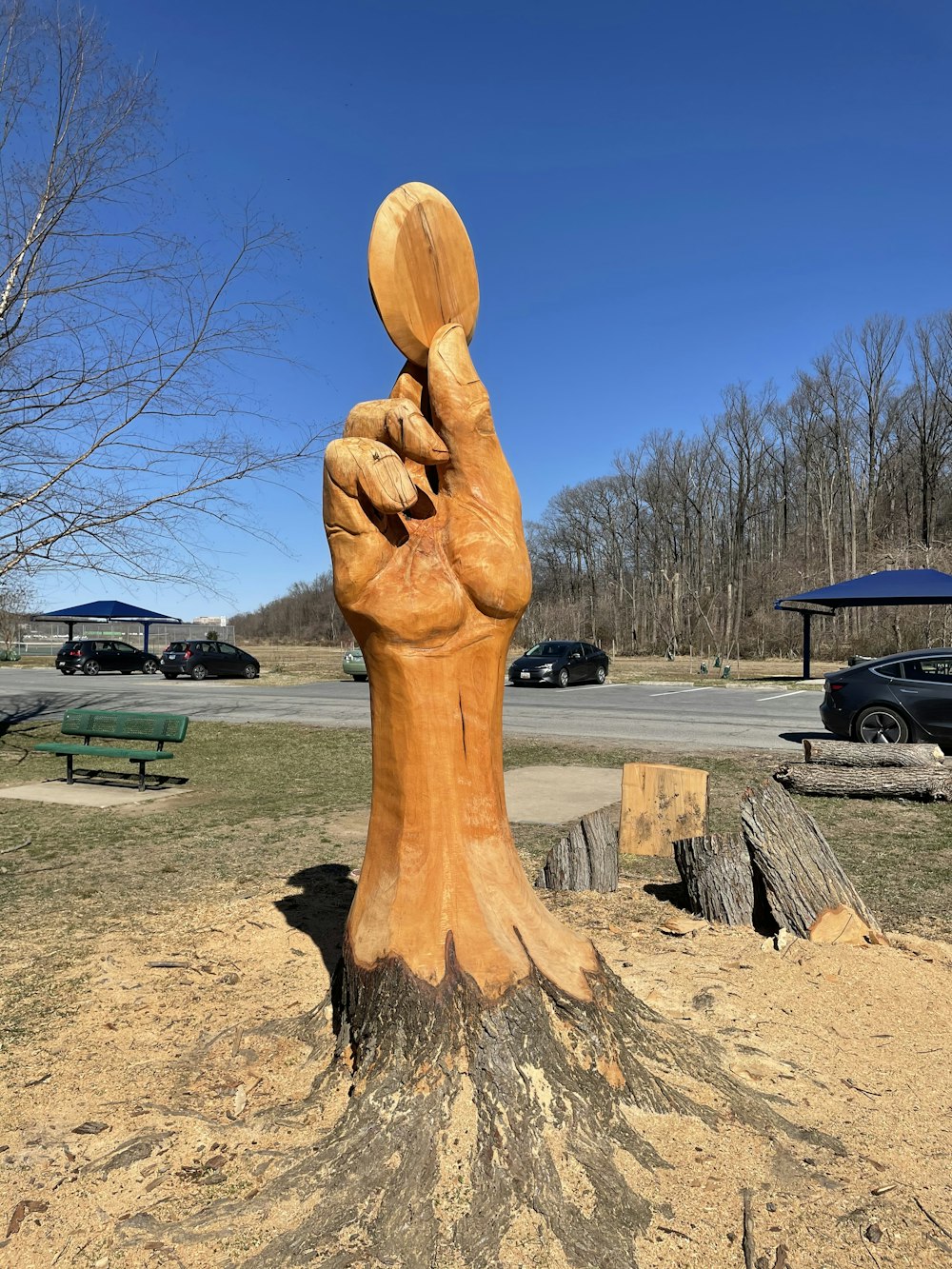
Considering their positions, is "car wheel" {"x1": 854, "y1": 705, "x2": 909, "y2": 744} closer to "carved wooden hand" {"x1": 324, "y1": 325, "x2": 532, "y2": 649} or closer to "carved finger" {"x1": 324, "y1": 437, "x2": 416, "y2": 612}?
"carved wooden hand" {"x1": 324, "y1": 325, "x2": 532, "y2": 649}

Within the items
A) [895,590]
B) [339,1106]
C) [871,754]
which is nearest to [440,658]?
[339,1106]

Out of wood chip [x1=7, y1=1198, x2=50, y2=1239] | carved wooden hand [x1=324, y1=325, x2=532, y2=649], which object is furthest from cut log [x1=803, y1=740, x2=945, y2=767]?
wood chip [x1=7, y1=1198, x2=50, y2=1239]

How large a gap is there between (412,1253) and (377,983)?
804 millimetres

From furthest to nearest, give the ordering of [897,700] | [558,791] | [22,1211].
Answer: [897,700]
[558,791]
[22,1211]

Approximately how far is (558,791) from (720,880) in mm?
4191

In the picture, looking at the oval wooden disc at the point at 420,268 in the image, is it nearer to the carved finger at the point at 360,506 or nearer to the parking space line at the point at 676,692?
the carved finger at the point at 360,506

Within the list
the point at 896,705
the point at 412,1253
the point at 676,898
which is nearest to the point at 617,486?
the point at 896,705

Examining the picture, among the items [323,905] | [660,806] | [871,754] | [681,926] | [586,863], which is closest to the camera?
[681,926]

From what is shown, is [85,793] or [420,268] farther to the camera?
[85,793]

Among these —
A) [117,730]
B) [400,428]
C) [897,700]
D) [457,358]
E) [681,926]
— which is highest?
[457,358]

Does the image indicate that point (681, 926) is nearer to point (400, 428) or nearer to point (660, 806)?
point (660, 806)

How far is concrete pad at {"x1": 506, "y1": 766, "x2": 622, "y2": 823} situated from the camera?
8.00 metres

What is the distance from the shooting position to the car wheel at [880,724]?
11008 millimetres

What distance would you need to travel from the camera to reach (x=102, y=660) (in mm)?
32000
